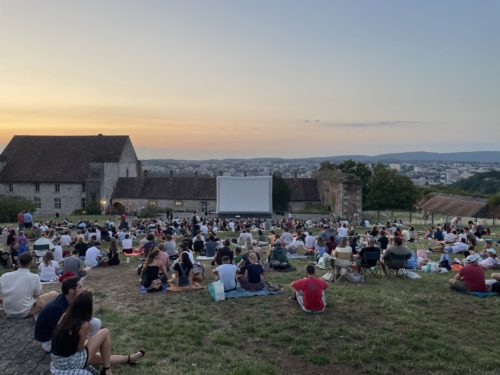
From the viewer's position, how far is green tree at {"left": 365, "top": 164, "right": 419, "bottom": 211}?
54781 millimetres

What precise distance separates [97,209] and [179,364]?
46919 millimetres

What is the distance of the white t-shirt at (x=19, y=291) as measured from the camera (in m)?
7.76

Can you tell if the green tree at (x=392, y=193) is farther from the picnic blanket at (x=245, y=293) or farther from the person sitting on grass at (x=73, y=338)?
the person sitting on grass at (x=73, y=338)

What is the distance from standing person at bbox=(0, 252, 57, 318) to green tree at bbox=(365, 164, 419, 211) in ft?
168

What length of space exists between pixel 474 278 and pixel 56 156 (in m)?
54.7

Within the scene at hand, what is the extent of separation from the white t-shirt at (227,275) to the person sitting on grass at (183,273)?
1.01 metres

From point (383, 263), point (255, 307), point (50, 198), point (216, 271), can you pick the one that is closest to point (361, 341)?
point (255, 307)

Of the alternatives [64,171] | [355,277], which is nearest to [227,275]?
[355,277]

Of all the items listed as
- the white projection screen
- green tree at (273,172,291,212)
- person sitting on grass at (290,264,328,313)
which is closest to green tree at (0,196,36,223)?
the white projection screen

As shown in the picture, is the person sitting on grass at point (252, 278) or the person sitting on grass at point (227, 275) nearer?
the person sitting on grass at point (227, 275)

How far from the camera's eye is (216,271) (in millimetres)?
10398

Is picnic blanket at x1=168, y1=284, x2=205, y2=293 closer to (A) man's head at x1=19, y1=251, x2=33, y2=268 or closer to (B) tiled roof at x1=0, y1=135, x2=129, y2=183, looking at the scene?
(A) man's head at x1=19, y1=251, x2=33, y2=268

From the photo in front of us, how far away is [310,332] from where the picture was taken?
7691 mm

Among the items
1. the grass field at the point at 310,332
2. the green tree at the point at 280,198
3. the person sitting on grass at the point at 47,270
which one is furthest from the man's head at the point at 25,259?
the green tree at the point at 280,198
